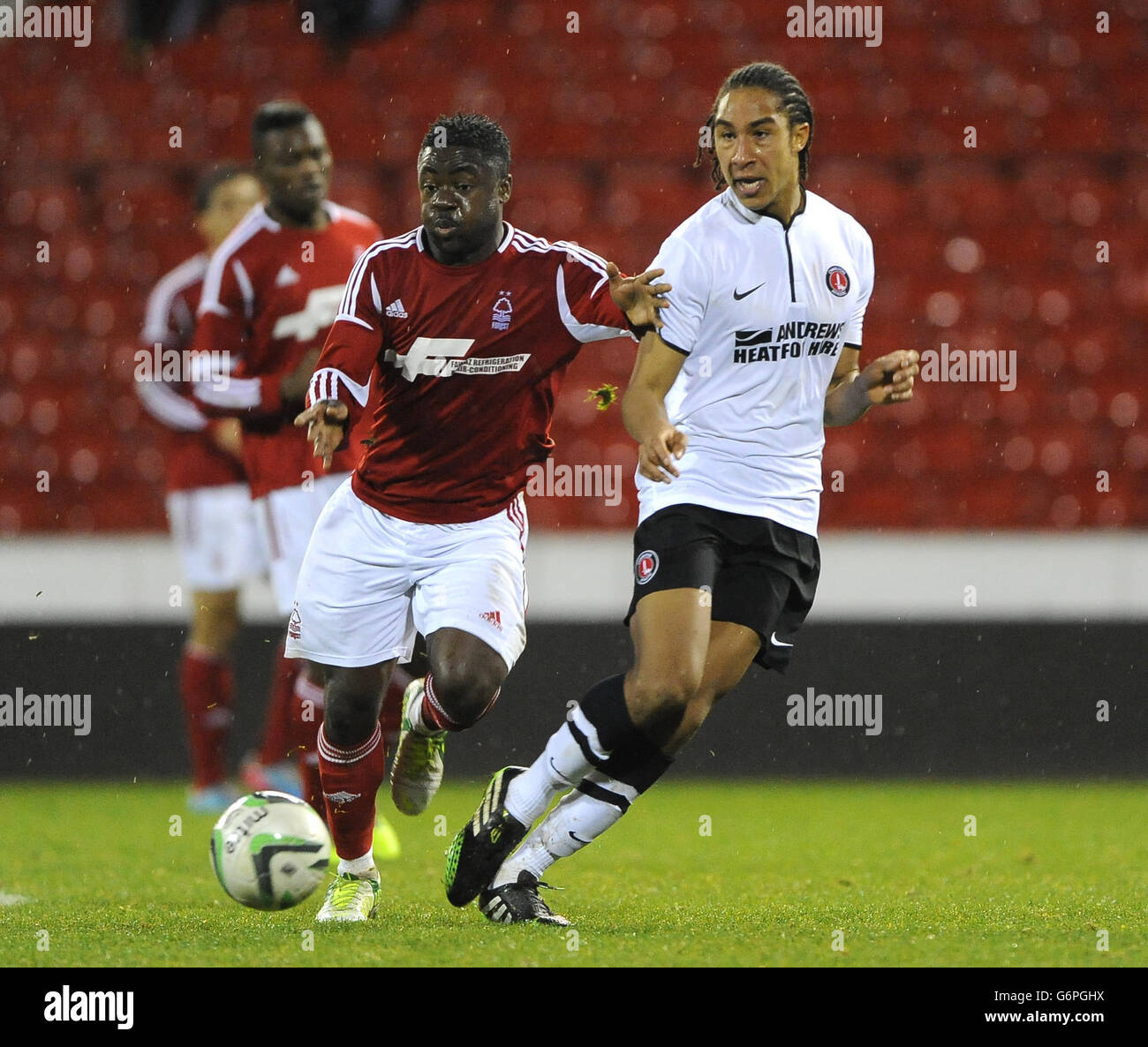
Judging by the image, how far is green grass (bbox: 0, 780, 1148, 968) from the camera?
12.0 ft

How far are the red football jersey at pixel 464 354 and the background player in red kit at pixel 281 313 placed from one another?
4.55 feet

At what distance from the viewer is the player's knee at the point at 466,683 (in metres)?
4.17

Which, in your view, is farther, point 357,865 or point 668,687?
point 357,865

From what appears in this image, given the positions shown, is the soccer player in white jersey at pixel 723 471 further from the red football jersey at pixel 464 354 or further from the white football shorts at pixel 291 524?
the white football shorts at pixel 291 524

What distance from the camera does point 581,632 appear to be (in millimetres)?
7805

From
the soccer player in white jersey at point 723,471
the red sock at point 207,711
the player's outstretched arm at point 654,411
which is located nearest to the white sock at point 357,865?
the soccer player in white jersey at point 723,471

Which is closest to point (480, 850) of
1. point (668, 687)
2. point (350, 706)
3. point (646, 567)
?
point (350, 706)

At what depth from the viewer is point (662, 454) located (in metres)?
3.68

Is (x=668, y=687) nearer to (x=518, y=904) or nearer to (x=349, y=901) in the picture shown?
(x=518, y=904)

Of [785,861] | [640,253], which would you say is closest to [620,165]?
[640,253]

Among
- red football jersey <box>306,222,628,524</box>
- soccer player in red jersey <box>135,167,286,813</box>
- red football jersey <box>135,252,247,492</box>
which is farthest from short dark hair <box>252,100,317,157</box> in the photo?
red football jersey <box>135,252,247,492</box>

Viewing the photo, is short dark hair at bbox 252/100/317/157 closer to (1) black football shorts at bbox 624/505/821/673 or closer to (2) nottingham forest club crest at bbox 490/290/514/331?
(2) nottingham forest club crest at bbox 490/290/514/331

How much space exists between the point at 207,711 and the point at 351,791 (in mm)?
2732

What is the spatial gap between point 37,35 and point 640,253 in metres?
3.70
